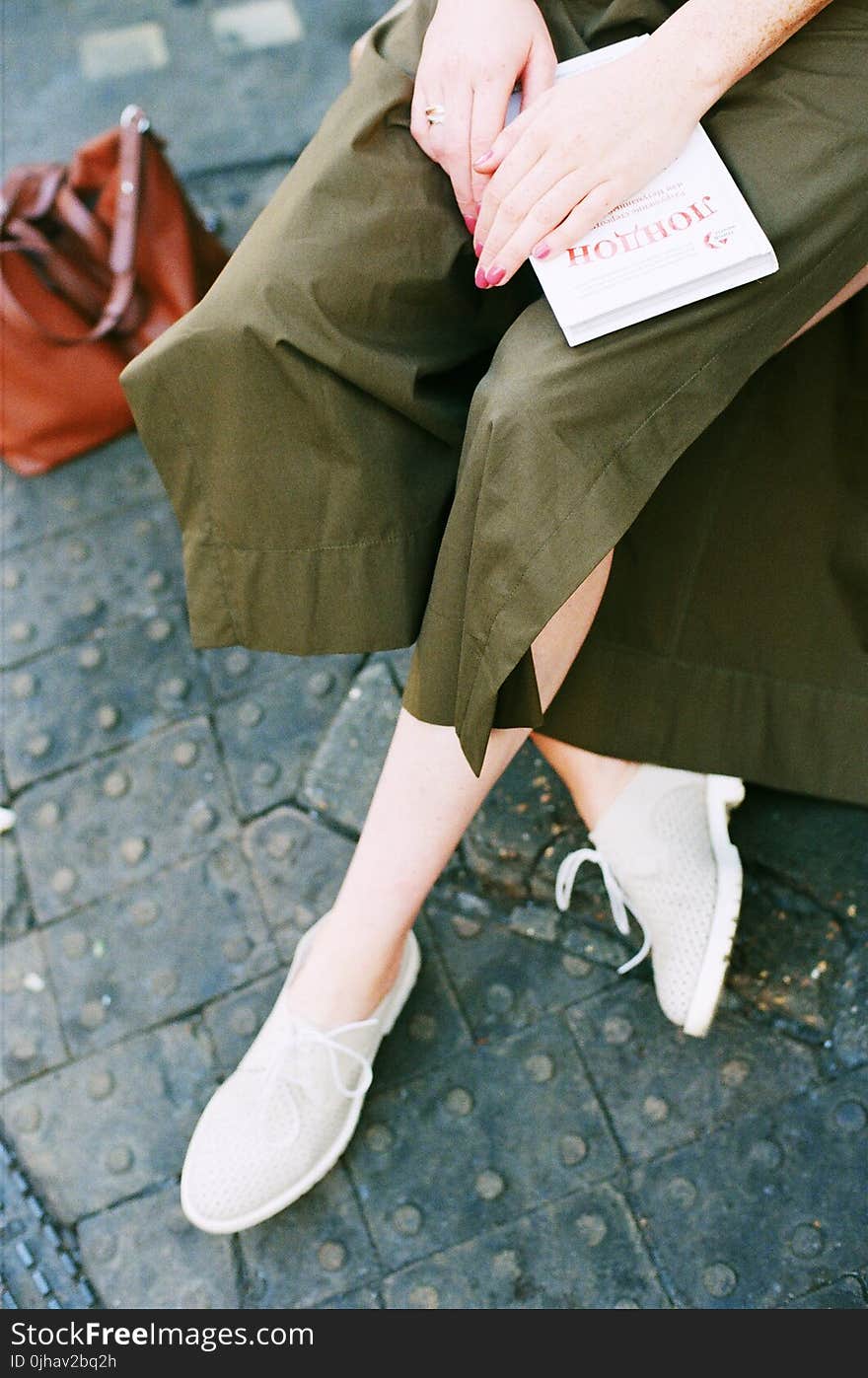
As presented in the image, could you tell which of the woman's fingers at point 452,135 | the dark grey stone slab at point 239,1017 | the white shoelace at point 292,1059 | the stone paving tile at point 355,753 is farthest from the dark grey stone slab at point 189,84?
the white shoelace at point 292,1059

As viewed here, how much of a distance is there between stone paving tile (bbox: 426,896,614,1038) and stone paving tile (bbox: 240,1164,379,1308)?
29 cm

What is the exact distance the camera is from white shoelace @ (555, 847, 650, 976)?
157 cm

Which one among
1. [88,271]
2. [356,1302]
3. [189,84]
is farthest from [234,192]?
[356,1302]

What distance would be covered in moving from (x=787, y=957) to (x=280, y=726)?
0.86 meters

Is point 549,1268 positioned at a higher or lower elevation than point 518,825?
lower

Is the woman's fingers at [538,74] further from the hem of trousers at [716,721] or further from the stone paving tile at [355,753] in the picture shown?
the stone paving tile at [355,753]

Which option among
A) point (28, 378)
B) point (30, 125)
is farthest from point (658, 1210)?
point (30, 125)

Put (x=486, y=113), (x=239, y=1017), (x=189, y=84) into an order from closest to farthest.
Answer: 1. (x=486, y=113)
2. (x=239, y=1017)
3. (x=189, y=84)

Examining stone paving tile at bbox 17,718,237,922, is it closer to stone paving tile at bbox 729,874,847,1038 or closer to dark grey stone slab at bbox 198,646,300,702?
dark grey stone slab at bbox 198,646,300,702

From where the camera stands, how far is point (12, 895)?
184cm

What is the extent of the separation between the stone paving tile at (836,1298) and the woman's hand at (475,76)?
130 centimetres

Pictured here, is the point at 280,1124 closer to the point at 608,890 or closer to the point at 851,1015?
the point at 608,890

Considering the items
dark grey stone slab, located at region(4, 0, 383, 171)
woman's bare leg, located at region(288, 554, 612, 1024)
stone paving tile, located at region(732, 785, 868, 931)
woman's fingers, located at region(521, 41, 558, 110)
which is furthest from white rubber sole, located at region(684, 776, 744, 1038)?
dark grey stone slab, located at region(4, 0, 383, 171)
